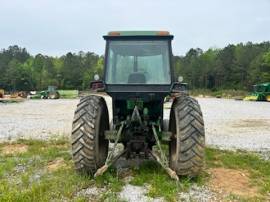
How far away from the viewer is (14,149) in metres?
9.71

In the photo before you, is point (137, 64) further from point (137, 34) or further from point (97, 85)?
point (97, 85)

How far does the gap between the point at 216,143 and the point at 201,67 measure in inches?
3672

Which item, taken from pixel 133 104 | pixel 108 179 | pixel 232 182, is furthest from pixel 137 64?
pixel 232 182

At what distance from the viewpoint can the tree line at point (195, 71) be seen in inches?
3595

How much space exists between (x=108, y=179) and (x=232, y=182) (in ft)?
6.46

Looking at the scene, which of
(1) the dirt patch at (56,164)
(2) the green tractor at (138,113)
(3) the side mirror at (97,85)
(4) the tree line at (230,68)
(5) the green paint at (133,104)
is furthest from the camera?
(4) the tree line at (230,68)

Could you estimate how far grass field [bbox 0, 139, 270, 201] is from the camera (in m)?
5.53

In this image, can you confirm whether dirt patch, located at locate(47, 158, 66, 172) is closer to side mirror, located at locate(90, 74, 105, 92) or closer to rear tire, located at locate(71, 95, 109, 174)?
rear tire, located at locate(71, 95, 109, 174)

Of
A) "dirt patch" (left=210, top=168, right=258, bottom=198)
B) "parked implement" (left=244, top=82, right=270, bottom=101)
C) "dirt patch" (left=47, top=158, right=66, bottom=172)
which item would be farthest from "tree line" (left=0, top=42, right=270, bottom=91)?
"dirt patch" (left=210, top=168, right=258, bottom=198)

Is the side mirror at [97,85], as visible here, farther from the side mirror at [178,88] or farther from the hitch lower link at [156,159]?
the side mirror at [178,88]

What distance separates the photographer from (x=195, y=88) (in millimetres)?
100125

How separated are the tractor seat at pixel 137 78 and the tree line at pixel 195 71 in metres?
76.8

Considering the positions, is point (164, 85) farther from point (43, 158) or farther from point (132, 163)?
point (43, 158)

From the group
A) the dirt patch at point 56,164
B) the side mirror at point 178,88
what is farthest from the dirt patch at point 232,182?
the dirt patch at point 56,164
